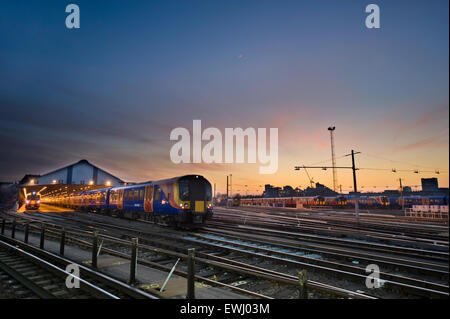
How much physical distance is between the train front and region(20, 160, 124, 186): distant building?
4733 centimetres

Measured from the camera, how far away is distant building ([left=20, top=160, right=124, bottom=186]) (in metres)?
57.0

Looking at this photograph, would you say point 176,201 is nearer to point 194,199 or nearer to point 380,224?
point 194,199

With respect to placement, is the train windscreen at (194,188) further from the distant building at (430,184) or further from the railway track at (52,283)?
the distant building at (430,184)

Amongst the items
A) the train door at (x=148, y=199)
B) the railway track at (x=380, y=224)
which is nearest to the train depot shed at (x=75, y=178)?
the train door at (x=148, y=199)

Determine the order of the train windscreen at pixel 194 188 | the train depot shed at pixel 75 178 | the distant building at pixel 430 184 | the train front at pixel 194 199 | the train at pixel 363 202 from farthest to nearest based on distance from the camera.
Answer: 1. the distant building at pixel 430 184
2. the train depot shed at pixel 75 178
3. the train at pixel 363 202
4. the train windscreen at pixel 194 188
5. the train front at pixel 194 199

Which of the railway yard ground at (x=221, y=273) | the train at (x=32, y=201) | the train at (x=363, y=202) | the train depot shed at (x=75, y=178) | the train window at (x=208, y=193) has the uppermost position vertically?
the train depot shed at (x=75, y=178)

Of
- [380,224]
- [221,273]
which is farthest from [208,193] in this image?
[380,224]

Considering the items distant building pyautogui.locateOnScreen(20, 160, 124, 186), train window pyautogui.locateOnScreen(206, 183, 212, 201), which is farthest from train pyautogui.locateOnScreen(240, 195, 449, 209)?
distant building pyautogui.locateOnScreen(20, 160, 124, 186)

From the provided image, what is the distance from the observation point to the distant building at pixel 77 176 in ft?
187

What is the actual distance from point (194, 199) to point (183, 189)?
3.20 ft

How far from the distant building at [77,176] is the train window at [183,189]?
4739 cm

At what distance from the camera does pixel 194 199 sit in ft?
55.5

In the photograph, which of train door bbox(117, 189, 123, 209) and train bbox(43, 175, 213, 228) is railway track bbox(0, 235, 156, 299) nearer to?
train bbox(43, 175, 213, 228)
